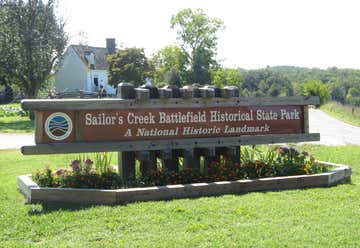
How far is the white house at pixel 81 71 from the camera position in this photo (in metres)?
64.6

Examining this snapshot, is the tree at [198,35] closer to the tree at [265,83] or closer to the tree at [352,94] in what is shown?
the tree at [265,83]

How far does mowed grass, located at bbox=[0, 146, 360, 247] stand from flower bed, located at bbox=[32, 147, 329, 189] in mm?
701

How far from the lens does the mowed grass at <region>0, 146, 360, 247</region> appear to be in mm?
4805

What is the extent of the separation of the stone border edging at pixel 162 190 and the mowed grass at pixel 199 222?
0.21m

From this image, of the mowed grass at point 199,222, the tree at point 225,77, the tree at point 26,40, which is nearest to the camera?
the mowed grass at point 199,222

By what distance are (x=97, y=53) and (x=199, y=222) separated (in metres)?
65.6

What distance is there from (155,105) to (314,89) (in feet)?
275

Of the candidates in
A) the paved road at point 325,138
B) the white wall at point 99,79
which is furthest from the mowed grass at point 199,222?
the white wall at point 99,79

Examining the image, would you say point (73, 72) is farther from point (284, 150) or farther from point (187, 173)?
point (187, 173)

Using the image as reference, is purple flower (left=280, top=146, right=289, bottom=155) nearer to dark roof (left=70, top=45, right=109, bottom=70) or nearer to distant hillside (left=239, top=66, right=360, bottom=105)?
dark roof (left=70, top=45, right=109, bottom=70)


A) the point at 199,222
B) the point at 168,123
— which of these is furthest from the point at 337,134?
the point at 199,222

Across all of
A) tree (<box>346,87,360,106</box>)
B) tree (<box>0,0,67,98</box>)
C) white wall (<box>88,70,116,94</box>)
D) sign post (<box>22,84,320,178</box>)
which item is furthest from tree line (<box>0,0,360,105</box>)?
tree (<box>346,87,360,106</box>)

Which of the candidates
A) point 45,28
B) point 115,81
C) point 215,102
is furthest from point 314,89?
point 215,102

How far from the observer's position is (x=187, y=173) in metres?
7.51
